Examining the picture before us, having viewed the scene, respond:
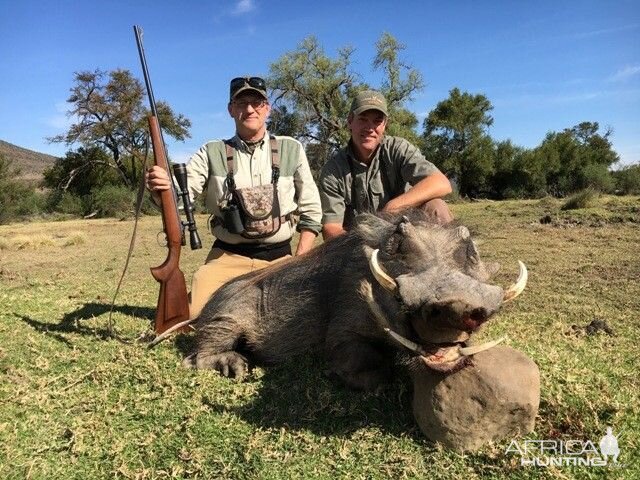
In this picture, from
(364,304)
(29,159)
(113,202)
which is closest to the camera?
(364,304)

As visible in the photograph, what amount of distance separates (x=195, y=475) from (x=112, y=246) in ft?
38.3

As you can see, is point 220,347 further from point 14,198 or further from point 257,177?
point 14,198

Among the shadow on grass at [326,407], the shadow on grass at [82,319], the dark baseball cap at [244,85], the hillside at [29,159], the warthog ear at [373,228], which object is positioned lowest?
the shadow on grass at [326,407]

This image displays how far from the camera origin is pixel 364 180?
498 centimetres

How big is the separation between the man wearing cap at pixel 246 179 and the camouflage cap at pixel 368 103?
657mm

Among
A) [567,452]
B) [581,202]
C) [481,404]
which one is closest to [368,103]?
[481,404]

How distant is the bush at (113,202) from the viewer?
25.6 metres

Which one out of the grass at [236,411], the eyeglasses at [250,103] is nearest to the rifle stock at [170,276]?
the grass at [236,411]

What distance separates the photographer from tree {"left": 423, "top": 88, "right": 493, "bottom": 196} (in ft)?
97.9

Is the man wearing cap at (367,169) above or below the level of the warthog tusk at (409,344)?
above

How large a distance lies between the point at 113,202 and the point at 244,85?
76.9ft

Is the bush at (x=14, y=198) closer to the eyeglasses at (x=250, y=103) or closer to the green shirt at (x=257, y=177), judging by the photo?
the green shirt at (x=257, y=177)

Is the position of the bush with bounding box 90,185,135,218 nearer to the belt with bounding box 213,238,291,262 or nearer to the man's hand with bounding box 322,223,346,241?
the belt with bounding box 213,238,291,262

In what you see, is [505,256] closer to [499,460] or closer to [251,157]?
[251,157]
